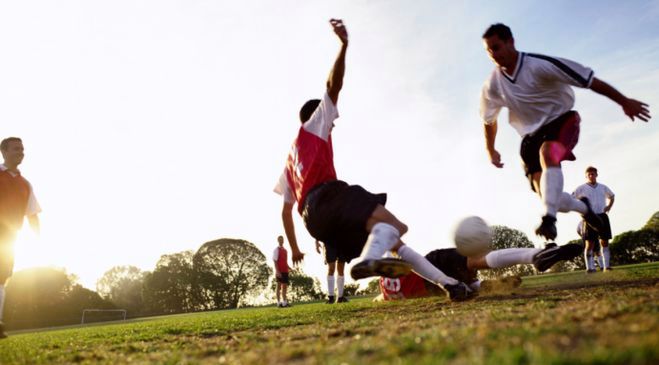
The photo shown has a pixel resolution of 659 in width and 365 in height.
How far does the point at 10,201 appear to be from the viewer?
23.8 feet

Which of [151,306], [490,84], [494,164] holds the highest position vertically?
[490,84]

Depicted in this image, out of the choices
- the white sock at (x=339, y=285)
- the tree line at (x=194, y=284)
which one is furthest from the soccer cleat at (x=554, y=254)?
the tree line at (x=194, y=284)

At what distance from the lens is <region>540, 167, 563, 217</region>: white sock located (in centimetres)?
527

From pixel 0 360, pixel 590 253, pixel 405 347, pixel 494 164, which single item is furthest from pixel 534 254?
pixel 590 253

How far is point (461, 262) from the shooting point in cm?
664

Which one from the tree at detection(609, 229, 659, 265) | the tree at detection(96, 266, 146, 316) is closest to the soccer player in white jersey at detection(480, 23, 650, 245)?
the tree at detection(609, 229, 659, 265)

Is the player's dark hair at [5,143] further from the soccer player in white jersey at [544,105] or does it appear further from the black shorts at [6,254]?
the soccer player in white jersey at [544,105]

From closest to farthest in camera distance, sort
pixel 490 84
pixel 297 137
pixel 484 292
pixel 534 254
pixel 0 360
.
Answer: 1. pixel 0 360
2. pixel 297 137
3. pixel 534 254
4. pixel 490 84
5. pixel 484 292

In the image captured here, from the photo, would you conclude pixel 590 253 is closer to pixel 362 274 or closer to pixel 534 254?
pixel 534 254

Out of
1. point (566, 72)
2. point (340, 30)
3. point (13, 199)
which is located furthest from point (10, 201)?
point (566, 72)

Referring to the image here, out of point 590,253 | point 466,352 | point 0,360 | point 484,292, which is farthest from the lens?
point 590,253

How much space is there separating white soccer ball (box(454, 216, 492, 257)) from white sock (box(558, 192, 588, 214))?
1.01 m

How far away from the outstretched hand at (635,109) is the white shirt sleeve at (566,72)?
0.45 m

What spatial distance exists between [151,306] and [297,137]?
64.5 meters
